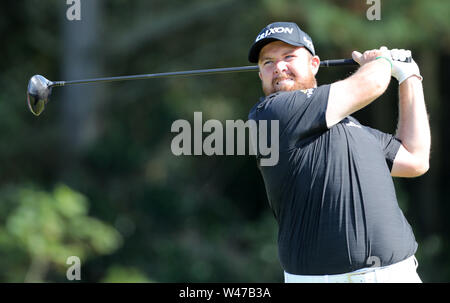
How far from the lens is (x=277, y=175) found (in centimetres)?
289

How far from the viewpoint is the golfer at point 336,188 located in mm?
2729

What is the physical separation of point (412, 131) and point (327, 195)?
0.61m

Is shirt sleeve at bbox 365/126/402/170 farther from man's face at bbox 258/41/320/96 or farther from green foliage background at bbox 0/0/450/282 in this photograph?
green foliage background at bbox 0/0/450/282

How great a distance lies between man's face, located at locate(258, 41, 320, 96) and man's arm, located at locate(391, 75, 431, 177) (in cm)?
41

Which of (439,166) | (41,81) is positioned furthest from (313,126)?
(439,166)

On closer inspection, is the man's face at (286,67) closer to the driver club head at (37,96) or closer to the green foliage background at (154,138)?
the driver club head at (37,96)

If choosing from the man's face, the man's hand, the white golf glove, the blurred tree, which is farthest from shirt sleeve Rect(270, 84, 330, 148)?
the blurred tree

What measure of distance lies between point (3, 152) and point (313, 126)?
9.39 m

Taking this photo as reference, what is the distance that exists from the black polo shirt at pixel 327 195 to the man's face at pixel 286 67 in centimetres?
13

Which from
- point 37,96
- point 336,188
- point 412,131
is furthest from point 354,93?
point 37,96

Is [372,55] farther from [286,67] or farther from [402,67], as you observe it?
[286,67]

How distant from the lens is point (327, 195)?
9.03ft

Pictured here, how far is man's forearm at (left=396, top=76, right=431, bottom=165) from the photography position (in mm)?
3070

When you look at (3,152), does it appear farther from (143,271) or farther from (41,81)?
(41,81)
